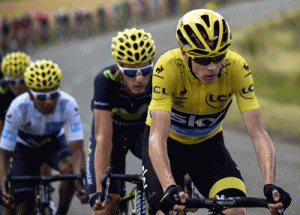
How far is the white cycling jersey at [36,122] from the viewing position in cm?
568

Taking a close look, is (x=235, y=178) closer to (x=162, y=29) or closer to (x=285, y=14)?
(x=285, y=14)

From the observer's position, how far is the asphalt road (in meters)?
8.54

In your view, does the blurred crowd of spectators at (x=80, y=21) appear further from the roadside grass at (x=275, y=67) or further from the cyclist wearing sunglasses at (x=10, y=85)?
the cyclist wearing sunglasses at (x=10, y=85)

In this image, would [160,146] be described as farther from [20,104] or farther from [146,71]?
[20,104]

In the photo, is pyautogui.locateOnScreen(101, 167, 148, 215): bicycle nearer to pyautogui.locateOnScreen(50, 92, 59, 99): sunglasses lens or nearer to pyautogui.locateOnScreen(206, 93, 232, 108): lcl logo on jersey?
pyautogui.locateOnScreen(206, 93, 232, 108): lcl logo on jersey

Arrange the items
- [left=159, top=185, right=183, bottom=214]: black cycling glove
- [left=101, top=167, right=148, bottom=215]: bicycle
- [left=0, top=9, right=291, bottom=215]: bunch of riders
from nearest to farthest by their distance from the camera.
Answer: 1. [left=159, top=185, right=183, bottom=214]: black cycling glove
2. [left=0, top=9, right=291, bottom=215]: bunch of riders
3. [left=101, top=167, right=148, bottom=215]: bicycle

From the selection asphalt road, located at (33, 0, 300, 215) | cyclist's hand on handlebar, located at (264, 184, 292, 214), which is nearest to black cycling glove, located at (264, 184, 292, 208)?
cyclist's hand on handlebar, located at (264, 184, 292, 214)

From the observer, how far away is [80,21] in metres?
24.4

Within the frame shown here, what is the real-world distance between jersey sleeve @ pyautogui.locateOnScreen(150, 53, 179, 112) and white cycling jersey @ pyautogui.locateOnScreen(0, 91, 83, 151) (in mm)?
2199

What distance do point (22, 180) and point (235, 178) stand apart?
238 cm

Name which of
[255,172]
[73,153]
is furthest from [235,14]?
[73,153]

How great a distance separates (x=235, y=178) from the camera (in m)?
3.80

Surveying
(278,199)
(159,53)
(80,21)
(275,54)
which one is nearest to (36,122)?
(278,199)

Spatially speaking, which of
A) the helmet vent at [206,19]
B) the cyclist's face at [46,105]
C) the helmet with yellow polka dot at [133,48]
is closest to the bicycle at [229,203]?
the helmet vent at [206,19]
